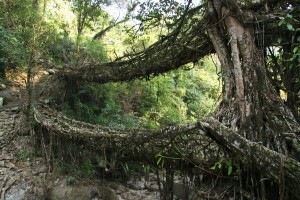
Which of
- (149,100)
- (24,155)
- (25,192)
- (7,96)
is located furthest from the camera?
(149,100)

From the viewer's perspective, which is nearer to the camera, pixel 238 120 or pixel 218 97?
pixel 238 120

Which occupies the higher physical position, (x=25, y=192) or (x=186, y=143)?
(x=186, y=143)

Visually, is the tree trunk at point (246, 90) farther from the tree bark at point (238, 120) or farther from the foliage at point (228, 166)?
the foliage at point (228, 166)

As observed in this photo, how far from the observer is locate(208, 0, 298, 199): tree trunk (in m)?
3.00

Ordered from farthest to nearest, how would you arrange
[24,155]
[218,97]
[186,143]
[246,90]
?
[24,155], [218,97], [246,90], [186,143]

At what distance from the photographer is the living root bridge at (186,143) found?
2342mm

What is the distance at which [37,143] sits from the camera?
21.4ft

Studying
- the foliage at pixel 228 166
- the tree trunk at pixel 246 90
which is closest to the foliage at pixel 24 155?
the tree trunk at pixel 246 90

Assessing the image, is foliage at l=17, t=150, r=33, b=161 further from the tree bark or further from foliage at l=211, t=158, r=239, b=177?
foliage at l=211, t=158, r=239, b=177

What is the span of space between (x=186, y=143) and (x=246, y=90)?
2.84 ft

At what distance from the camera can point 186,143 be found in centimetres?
316

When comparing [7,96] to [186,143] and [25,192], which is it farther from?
[186,143]

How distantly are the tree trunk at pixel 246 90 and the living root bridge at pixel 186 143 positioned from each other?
34 centimetres

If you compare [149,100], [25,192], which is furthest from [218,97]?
[149,100]
